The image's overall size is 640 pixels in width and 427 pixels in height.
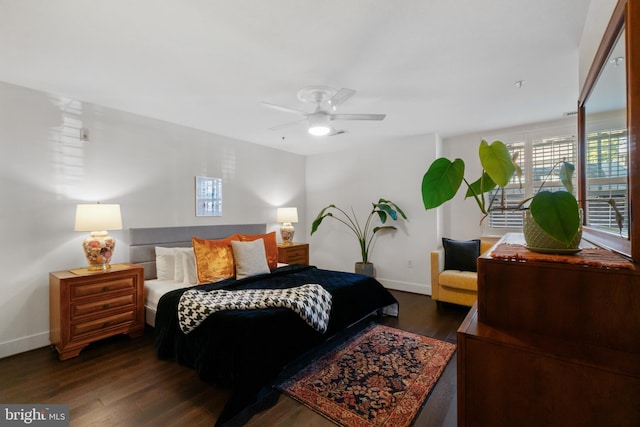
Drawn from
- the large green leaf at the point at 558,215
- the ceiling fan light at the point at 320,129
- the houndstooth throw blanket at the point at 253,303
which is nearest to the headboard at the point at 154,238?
the houndstooth throw blanket at the point at 253,303

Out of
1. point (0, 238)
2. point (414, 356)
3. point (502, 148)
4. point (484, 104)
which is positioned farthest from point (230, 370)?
point (484, 104)

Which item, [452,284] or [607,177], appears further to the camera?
[452,284]

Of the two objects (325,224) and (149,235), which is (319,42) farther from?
(325,224)

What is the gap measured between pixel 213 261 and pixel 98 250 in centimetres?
111

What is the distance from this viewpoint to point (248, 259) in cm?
339

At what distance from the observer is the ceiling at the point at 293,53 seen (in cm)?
174

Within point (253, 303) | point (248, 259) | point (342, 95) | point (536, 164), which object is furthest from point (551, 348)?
point (536, 164)

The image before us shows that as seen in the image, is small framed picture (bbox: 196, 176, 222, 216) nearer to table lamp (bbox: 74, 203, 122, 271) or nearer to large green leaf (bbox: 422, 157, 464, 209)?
table lamp (bbox: 74, 203, 122, 271)

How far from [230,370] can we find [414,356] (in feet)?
5.33

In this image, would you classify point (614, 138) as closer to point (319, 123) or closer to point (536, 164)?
point (319, 123)

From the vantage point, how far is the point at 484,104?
3.25 meters

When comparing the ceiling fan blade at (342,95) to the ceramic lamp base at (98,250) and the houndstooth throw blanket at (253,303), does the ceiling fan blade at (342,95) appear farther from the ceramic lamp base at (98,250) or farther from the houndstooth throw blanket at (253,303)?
the ceramic lamp base at (98,250)

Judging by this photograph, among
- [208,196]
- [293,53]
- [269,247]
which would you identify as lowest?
[269,247]

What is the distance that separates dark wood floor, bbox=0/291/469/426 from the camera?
1.84 m
